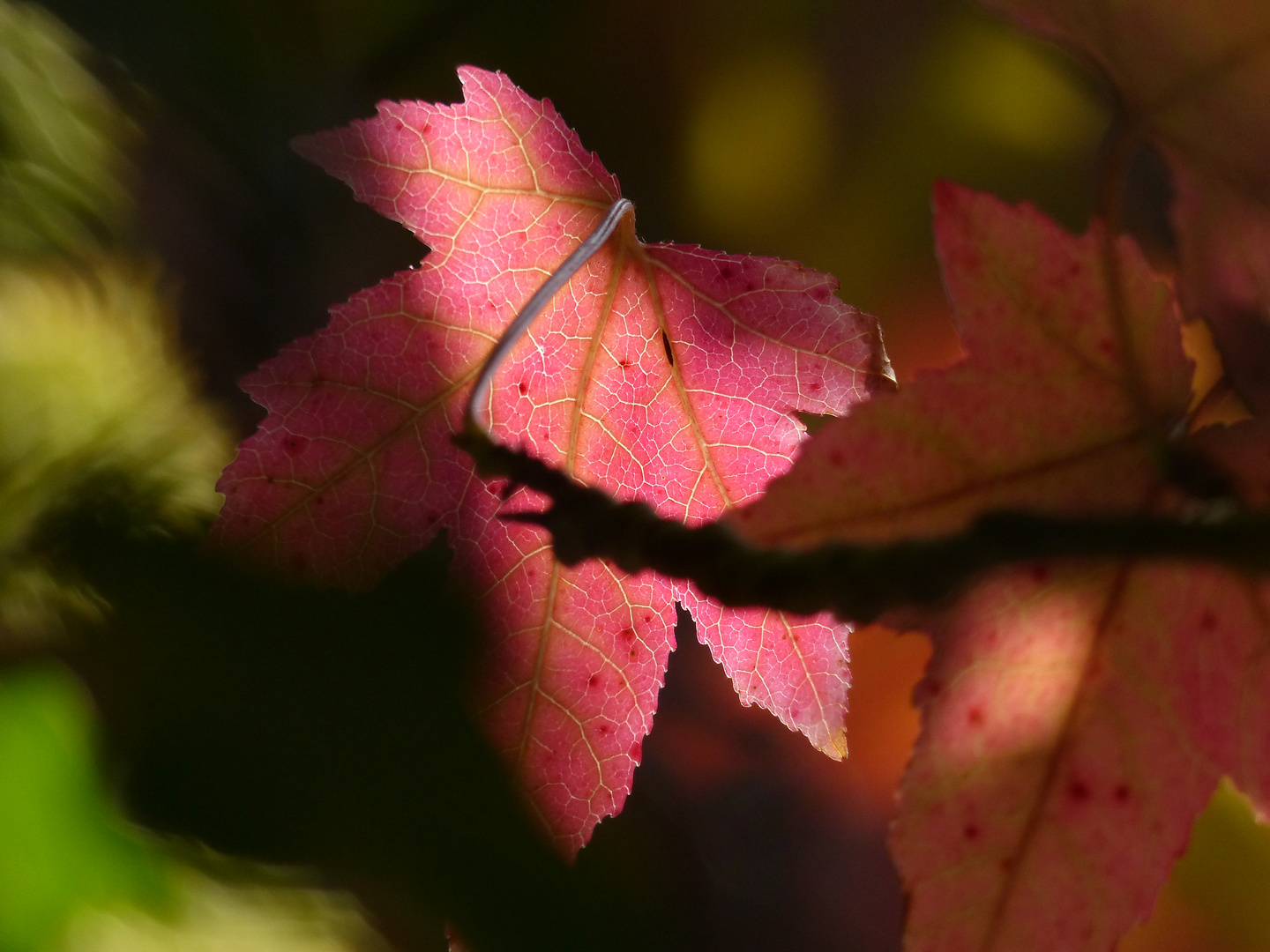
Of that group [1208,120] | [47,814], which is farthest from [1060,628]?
[47,814]

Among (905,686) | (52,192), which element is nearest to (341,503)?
(52,192)

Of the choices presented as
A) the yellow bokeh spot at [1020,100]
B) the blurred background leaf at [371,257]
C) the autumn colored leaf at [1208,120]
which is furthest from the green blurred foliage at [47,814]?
the yellow bokeh spot at [1020,100]

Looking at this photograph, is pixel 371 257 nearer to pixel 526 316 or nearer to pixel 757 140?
pixel 757 140

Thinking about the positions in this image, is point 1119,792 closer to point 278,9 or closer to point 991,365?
point 991,365

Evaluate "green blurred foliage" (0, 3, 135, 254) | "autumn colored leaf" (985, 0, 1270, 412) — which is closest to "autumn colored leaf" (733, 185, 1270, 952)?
"autumn colored leaf" (985, 0, 1270, 412)

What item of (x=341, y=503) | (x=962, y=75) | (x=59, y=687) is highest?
(x=962, y=75)

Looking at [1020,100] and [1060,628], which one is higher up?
[1020,100]
